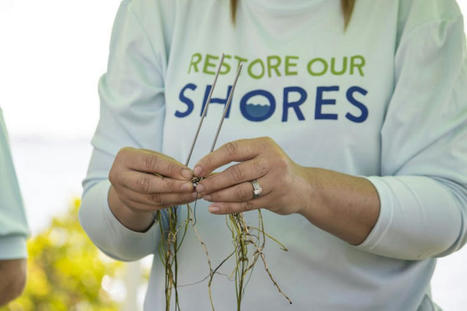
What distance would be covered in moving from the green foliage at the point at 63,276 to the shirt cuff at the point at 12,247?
2.65 meters

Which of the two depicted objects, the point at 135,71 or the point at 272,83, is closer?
the point at 272,83

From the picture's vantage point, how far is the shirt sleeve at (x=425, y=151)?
3.80 feet

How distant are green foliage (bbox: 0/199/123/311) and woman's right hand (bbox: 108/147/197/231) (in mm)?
2545

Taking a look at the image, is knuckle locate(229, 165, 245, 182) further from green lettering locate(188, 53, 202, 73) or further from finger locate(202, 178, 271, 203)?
green lettering locate(188, 53, 202, 73)

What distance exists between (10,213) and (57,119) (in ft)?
9.87

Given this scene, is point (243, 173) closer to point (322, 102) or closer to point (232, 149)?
point (232, 149)

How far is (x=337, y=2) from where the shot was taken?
1.40 metres

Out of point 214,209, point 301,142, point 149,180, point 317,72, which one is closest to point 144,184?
point 149,180

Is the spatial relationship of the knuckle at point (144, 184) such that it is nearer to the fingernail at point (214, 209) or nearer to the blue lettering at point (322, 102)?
the fingernail at point (214, 209)

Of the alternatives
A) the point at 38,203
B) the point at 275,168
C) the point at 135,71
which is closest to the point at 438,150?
the point at 275,168

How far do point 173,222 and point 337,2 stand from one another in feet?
2.03

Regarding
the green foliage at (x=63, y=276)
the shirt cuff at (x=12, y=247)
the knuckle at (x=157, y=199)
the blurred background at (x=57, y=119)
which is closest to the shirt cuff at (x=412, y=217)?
the knuckle at (x=157, y=199)

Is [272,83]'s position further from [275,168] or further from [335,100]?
[275,168]

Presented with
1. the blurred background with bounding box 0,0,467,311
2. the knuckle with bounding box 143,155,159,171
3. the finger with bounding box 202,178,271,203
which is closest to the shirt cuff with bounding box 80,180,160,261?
the knuckle with bounding box 143,155,159,171
